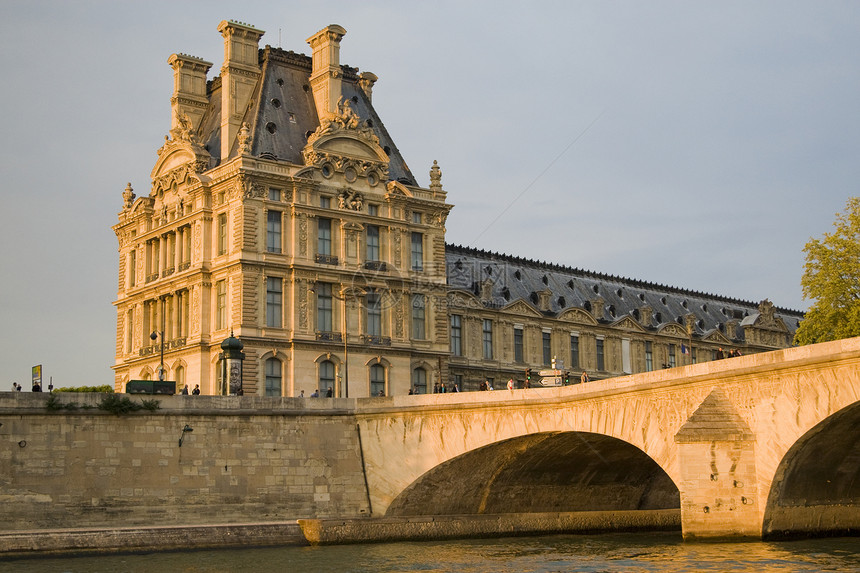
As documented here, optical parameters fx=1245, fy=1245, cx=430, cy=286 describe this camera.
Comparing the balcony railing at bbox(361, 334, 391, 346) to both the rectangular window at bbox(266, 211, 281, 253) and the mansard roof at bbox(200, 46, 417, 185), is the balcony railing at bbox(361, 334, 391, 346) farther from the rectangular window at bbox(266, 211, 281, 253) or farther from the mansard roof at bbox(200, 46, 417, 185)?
the mansard roof at bbox(200, 46, 417, 185)

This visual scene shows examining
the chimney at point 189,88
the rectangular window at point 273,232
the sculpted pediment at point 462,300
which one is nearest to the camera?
the rectangular window at point 273,232

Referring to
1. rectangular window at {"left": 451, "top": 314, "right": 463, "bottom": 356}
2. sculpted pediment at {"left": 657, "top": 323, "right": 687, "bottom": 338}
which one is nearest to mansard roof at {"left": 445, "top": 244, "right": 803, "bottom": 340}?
sculpted pediment at {"left": 657, "top": 323, "right": 687, "bottom": 338}

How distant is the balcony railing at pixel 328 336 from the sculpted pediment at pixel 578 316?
26.2 metres

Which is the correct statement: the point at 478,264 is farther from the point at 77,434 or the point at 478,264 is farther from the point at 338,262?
the point at 77,434

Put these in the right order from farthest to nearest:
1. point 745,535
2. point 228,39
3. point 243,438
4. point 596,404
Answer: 1. point 228,39
2. point 243,438
3. point 596,404
4. point 745,535

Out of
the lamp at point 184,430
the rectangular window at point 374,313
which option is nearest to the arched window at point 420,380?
the rectangular window at point 374,313

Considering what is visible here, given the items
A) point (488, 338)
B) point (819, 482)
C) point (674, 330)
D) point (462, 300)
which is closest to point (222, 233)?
point (462, 300)

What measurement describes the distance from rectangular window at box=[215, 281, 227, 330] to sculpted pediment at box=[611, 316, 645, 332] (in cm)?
3727

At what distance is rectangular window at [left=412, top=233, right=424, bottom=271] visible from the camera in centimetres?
7756

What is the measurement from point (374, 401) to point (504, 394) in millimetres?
7812

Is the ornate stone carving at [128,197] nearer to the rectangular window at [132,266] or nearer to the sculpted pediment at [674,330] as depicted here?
the rectangular window at [132,266]

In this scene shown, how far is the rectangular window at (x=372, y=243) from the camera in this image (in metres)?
75.2

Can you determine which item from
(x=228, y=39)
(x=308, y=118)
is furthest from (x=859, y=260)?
(x=228, y=39)

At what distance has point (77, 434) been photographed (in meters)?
50.7
